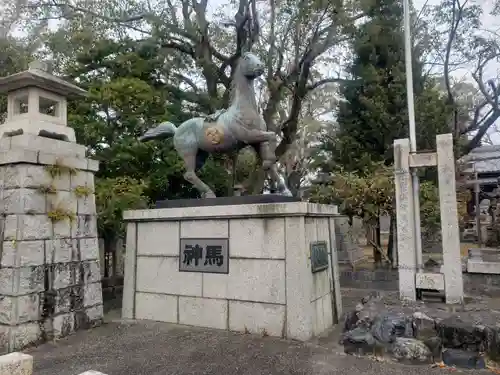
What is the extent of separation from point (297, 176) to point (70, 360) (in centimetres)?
1636

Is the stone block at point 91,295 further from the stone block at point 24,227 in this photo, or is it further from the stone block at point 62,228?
the stone block at point 24,227

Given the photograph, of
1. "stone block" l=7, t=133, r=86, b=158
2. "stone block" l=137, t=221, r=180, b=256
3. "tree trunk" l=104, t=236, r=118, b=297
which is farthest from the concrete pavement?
"tree trunk" l=104, t=236, r=118, b=297

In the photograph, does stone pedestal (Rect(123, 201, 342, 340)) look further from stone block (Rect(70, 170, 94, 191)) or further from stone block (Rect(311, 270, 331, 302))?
stone block (Rect(70, 170, 94, 191))

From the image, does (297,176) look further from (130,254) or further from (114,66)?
(130,254)

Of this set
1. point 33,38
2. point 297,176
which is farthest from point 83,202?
point 297,176

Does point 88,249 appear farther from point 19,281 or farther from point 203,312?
point 203,312

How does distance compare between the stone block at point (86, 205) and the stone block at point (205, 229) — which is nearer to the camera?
the stone block at point (205, 229)

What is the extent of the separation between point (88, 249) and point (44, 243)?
78 cm

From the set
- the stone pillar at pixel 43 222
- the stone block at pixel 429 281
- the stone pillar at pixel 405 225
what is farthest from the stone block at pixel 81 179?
the stone block at pixel 429 281

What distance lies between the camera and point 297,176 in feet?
65.8

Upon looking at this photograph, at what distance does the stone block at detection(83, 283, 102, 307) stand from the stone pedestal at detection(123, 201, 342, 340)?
0.48 metres

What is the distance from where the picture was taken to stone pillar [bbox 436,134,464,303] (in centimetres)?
523

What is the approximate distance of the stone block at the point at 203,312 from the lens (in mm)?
5617

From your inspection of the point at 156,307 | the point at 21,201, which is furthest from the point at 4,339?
the point at 156,307
